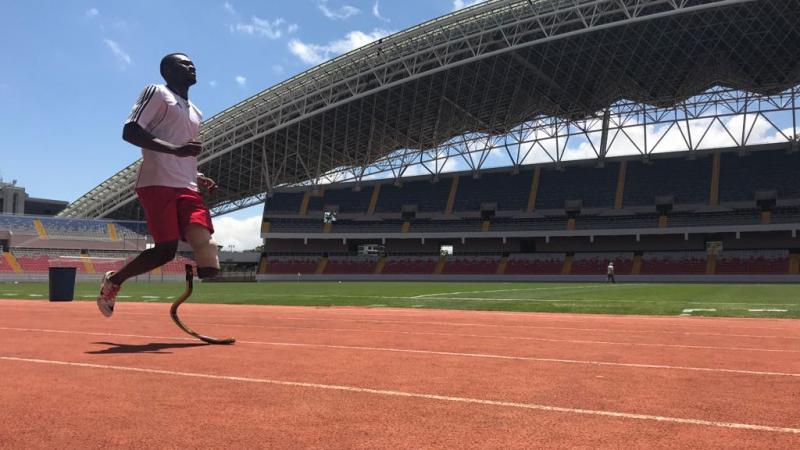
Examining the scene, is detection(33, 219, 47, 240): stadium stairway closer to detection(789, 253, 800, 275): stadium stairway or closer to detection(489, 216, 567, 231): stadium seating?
detection(489, 216, 567, 231): stadium seating

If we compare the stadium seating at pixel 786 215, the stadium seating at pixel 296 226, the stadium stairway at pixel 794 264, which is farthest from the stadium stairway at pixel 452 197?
the stadium stairway at pixel 794 264

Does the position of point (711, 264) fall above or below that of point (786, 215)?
below

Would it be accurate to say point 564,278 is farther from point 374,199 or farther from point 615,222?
point 374,199

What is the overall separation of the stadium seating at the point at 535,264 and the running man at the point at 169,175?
45.8 metres

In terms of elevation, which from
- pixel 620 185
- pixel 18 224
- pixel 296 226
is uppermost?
pixel 620 185

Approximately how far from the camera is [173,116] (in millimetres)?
5656

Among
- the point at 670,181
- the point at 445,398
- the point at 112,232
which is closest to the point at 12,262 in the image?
the point at 112,232

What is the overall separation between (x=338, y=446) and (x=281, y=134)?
1993 inches

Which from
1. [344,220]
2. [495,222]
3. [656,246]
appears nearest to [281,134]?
[344,220]

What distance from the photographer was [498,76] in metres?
43.5

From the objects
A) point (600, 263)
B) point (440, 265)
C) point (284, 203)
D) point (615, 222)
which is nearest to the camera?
point (600, 263)

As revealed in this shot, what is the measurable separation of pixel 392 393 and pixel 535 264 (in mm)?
48176

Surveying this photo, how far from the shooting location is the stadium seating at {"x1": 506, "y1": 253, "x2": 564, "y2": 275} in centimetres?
4925

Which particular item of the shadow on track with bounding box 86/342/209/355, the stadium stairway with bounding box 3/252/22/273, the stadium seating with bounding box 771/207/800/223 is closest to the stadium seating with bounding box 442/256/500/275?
the stadium seating with bounding box 771/207/800/223
